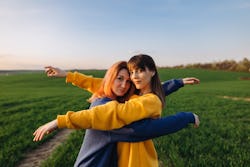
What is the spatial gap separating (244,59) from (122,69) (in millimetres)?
69003

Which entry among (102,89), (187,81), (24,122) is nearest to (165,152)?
(187,81)

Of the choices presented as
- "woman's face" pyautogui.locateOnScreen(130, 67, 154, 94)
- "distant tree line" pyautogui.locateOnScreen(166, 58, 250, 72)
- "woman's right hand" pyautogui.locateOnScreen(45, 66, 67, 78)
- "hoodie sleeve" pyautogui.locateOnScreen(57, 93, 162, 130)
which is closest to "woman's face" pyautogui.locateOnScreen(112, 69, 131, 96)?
"woman's face" pyautogui.locateOnScreen(130, 67, 154, 94)

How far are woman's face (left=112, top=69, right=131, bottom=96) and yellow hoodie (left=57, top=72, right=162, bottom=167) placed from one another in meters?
0.16

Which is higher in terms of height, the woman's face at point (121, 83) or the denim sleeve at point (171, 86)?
the woman's face at point (121, 83)

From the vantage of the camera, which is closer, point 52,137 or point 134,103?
point 134,103

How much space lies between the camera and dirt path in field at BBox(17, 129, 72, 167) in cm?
655

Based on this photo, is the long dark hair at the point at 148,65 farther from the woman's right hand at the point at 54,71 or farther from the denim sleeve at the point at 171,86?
the woman's right hand at the point at 54,71

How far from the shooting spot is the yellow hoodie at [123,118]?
8.46 feet

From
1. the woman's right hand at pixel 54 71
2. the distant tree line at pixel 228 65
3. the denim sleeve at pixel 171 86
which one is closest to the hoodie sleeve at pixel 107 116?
the denim sleeve at pixel 171 86

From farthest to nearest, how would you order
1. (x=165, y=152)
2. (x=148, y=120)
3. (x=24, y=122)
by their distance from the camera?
(x=24, y=122) < (x=165, y=152) < (x=148, y=120)

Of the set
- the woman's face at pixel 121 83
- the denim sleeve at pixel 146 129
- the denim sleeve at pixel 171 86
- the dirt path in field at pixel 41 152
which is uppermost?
the woman's face at pixel 121 83

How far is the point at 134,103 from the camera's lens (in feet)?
8.77

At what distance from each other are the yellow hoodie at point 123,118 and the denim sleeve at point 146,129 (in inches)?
2.6

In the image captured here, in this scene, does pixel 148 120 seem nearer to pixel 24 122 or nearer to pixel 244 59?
pixel 24 122
